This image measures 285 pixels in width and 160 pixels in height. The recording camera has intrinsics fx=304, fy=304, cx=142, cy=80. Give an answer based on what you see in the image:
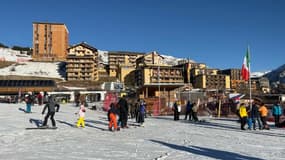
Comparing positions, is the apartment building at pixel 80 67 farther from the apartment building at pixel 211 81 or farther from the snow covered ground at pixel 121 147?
the snow covered ground at pixel 121 147

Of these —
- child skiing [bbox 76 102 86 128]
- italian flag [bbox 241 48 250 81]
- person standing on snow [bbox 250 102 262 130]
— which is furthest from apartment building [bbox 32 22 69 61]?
person standing on snow [bbox 250 102 262 130]

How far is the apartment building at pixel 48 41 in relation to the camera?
138m

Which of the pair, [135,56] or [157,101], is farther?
[135,56]

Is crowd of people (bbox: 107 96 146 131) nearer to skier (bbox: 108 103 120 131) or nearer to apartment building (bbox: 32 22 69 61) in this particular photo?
skier (bbox: 108 103 120 131)

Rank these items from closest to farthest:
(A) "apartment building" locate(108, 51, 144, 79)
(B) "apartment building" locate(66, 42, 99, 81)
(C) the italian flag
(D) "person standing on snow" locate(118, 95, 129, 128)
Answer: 1. (D) "person standing on snow" locate(118, 95, 129, 128)
2. (C) the italian flag
3. (B) "apartment building" locate(66, 42, 99, 81)
4. (A) "apartment building" locate(108, 51, 144, 79)

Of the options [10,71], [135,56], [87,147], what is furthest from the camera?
[135,56]

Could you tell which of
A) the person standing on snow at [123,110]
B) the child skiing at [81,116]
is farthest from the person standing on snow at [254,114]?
the child skiing at [81,116]

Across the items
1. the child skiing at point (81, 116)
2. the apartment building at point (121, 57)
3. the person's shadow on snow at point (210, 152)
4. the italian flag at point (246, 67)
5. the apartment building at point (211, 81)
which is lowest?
the person's shadow on snow at point (210, 152)

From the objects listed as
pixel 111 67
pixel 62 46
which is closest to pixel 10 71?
pixel 62 46

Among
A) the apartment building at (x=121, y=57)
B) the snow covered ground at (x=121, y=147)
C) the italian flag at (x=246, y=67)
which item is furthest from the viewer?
the apartment building at (x=121, y=57)

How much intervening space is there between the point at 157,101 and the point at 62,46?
11775 centimetres

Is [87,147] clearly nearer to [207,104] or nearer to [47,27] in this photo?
[207,104]

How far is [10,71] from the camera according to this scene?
121000 millimetres

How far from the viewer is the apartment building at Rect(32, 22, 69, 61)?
138 meters
